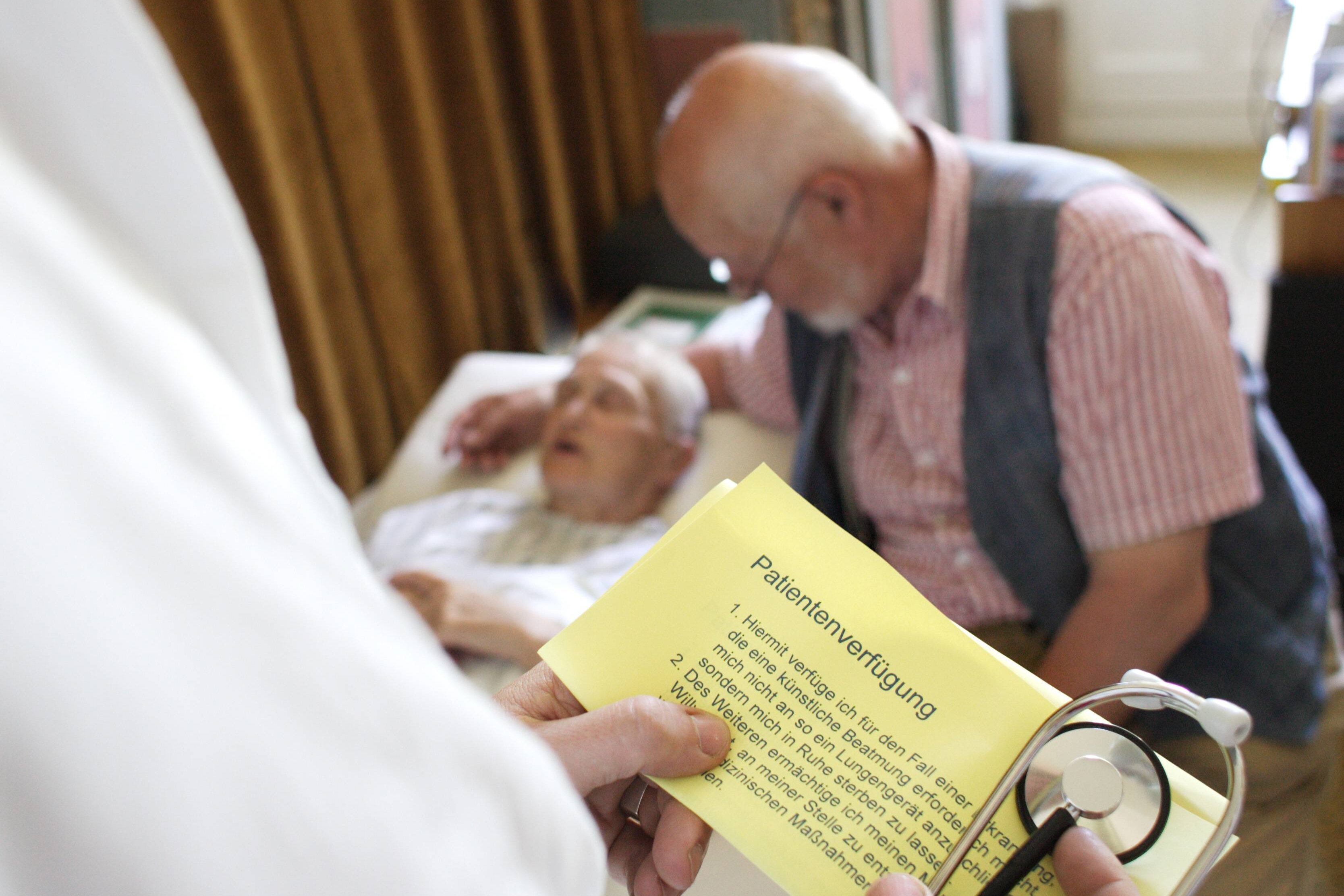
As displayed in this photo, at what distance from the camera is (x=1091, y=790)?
0.40 meters

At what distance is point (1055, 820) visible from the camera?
0.39 meters

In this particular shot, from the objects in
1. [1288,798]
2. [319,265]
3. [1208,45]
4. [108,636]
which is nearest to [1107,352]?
[1288,798]

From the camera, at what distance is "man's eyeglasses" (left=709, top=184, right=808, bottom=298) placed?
1122 millimetres

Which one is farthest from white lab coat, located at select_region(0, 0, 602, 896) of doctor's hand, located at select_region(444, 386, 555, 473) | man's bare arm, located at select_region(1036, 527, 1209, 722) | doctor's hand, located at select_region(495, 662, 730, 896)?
doctor's hand, located at select_region(444, 386, 555, 473)

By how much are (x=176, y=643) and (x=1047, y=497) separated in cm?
95

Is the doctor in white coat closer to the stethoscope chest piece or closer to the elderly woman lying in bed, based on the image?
the stethoscope chest piece

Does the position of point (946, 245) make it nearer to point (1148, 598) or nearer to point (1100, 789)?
point (1148, 598)

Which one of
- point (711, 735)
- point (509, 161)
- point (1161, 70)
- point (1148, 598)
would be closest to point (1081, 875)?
point (711, 735)

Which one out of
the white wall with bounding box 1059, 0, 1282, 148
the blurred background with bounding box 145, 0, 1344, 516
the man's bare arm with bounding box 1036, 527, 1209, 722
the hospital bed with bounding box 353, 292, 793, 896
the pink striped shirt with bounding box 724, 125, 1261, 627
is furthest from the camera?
the white wall with bounding box 1059, 0, 1282, 148

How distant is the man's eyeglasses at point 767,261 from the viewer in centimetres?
112

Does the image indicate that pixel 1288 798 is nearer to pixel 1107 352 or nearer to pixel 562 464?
pixel 1107 352

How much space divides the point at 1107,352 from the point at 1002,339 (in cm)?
10

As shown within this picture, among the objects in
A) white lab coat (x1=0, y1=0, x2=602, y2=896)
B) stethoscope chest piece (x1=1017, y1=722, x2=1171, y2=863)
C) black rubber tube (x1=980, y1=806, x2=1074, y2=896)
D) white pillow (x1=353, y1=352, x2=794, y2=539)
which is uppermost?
white lab coat (x1=0, y1=0, x2=602, y2=896)

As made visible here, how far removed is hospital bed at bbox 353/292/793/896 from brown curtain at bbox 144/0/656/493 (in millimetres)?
151
